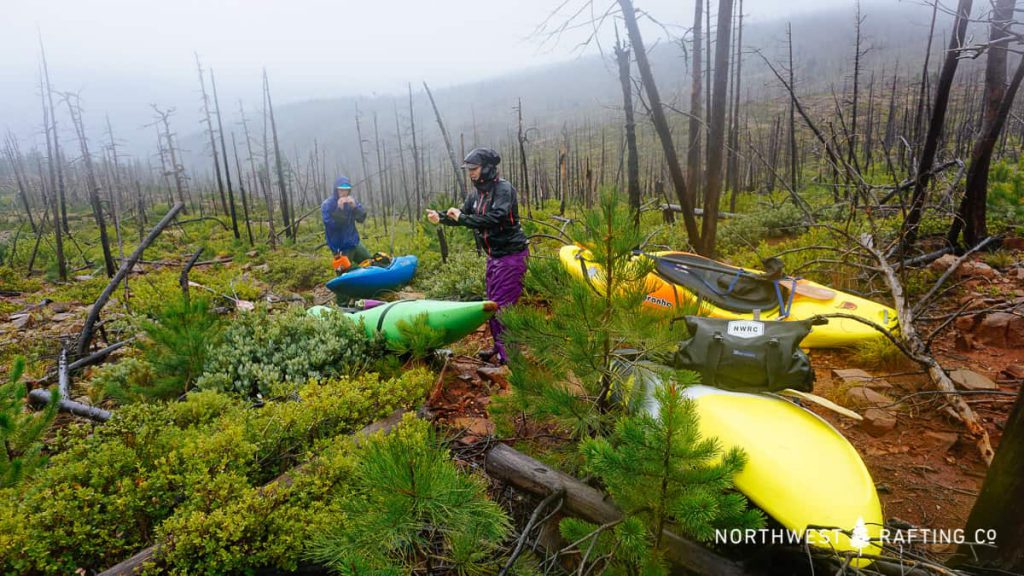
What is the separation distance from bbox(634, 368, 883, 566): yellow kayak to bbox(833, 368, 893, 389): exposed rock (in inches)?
66.5

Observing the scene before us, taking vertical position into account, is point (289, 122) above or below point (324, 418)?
above

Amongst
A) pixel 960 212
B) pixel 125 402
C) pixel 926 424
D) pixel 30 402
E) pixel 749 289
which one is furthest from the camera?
pixel 960 212

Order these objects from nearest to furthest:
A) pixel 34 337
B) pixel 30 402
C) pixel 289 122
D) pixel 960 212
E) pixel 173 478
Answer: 1. pixel 173 478
2. pixel 30 402
3. pixel 960 212
4. pixel 34 337
5. pixel 289 122

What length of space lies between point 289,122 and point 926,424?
217m

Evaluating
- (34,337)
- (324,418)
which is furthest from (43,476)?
(34,337)

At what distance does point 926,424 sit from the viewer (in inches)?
122

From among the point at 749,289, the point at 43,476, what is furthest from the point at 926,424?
the point at 43,476

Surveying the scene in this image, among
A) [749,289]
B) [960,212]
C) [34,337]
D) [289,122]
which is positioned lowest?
[34,337]

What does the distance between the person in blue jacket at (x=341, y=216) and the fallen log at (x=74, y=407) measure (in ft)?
13.2

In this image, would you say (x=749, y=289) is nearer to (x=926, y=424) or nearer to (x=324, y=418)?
(x=926, y=424)

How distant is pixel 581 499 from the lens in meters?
1.99

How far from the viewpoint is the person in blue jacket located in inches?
290

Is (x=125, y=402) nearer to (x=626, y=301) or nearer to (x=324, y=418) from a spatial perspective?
(x=324, y=418)

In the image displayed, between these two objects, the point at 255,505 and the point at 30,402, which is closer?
the point at 255,505
